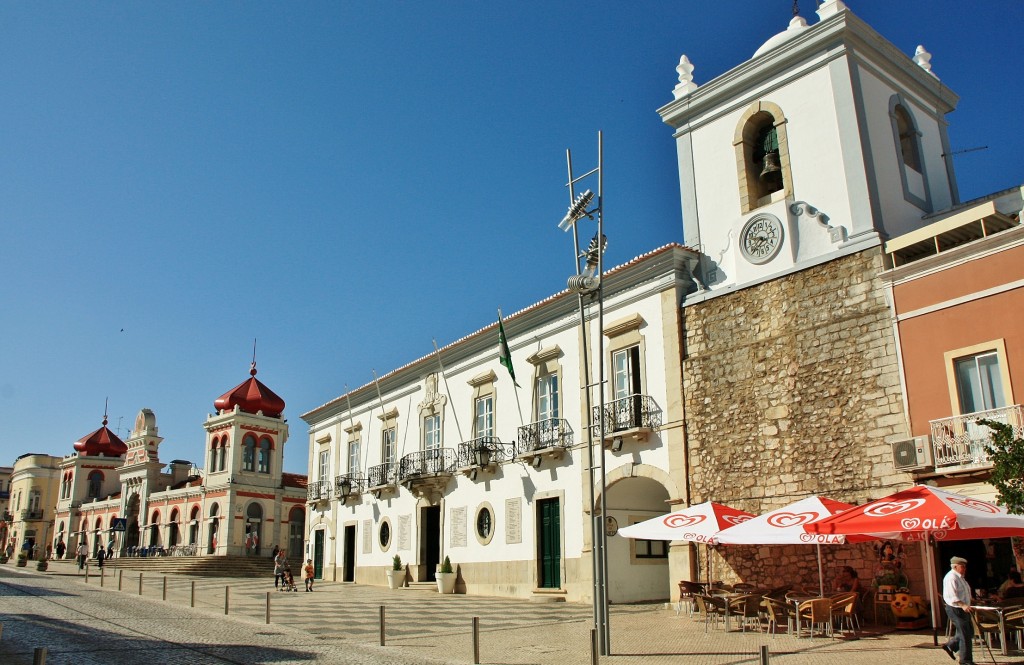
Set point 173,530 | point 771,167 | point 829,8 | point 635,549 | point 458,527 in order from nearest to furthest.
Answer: point 829,8 < point 771,167 < point 635,549 < point 458,527 < point 173,530

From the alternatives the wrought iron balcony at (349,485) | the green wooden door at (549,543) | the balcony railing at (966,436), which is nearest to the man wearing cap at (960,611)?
the balcony railing at (966,436)

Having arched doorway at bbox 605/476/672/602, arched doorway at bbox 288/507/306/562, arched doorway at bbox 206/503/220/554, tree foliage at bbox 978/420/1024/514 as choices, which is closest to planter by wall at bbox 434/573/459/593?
arched doorway at bbox 605/476/672/602

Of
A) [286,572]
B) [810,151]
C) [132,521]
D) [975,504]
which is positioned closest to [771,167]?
[810,151]

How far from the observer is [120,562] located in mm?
42812

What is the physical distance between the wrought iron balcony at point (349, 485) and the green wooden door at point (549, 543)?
10888 mm

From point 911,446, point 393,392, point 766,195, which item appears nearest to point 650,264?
point 766,195

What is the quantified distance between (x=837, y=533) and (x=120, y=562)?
133ft

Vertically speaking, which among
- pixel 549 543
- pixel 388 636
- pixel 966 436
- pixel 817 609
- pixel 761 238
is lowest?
pixel 388 636

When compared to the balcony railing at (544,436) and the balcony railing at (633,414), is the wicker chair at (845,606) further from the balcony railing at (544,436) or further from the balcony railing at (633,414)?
the balcony railing at (544,436)

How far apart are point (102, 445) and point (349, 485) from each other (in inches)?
1497

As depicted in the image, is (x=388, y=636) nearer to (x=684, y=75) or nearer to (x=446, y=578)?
(x=446, y=578)

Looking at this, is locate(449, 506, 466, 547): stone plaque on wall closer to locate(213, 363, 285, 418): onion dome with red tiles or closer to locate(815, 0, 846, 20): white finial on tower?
locate(815, 0, 846, 20): white finial on tower

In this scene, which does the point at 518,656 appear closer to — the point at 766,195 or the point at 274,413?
the point at 766,195

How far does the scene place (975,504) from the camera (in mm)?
11750
